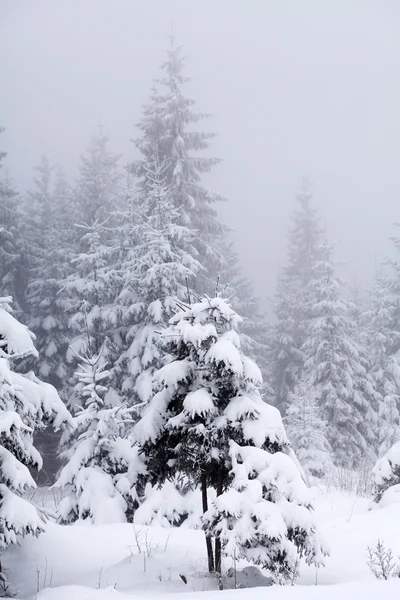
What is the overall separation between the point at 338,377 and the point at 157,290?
12696 millimetres

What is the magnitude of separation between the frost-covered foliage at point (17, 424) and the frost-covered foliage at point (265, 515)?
1.94m

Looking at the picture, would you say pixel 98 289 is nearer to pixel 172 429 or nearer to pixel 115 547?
pixel 115 547

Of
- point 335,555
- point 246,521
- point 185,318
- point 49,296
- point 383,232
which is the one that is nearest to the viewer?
point 246,521

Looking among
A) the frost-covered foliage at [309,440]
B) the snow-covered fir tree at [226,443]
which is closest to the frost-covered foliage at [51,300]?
the frost-covered foliage at [309,440]

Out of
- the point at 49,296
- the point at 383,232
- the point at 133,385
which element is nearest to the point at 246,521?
the point at 133,385

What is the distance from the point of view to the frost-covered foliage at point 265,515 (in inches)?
187

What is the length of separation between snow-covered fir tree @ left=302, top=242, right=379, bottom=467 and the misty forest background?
75 mm

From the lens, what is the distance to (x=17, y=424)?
16.2 ft

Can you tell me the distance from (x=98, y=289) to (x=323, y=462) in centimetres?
1148

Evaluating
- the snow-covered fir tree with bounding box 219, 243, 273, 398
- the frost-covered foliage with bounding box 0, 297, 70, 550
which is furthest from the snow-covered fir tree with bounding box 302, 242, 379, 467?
the frost-covered foliage with bounding box 0, 297, 70, 550

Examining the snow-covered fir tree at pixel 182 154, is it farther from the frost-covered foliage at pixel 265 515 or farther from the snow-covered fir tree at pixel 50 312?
the frost-covered foliage at pixel 265 515

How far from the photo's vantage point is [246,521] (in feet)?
15.6

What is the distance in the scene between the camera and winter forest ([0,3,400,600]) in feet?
16.9

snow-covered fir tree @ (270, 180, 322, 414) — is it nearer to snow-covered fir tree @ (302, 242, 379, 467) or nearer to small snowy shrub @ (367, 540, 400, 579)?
snow-covered fir tree @ (302, 242, 379, 467)
